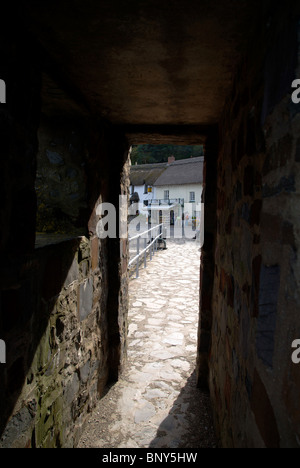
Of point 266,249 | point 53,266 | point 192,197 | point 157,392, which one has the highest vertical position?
point 192,197

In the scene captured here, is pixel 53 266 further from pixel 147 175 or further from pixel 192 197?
pixel 147 175

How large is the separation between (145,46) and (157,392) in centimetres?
276

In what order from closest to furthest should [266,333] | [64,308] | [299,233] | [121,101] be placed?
[299,233] → [266,333] → [64,308] → [121,101]

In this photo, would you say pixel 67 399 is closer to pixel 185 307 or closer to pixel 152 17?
pixel 152 17

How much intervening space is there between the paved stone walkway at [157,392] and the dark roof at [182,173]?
16933mm

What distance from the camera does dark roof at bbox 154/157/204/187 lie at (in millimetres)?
21341

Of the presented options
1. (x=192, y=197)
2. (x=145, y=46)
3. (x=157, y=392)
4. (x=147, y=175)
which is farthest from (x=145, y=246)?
(x=147, y=175)

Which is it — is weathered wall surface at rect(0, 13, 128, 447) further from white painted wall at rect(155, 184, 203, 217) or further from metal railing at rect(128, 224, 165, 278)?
white painted wall at rect(155, 184, 203, 217)

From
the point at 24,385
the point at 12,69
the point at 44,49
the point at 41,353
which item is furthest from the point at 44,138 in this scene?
the point at 24,385

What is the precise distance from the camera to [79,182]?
2180 mm

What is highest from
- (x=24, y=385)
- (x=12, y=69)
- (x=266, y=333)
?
(x=12, y=69)

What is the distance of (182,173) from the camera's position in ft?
74.8

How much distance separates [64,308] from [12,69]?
1.33 m

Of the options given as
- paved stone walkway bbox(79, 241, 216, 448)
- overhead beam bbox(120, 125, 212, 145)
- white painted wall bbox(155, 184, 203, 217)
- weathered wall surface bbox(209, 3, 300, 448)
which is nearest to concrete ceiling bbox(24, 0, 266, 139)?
weathered wall surface bbox(209, 3, 300, 448)
